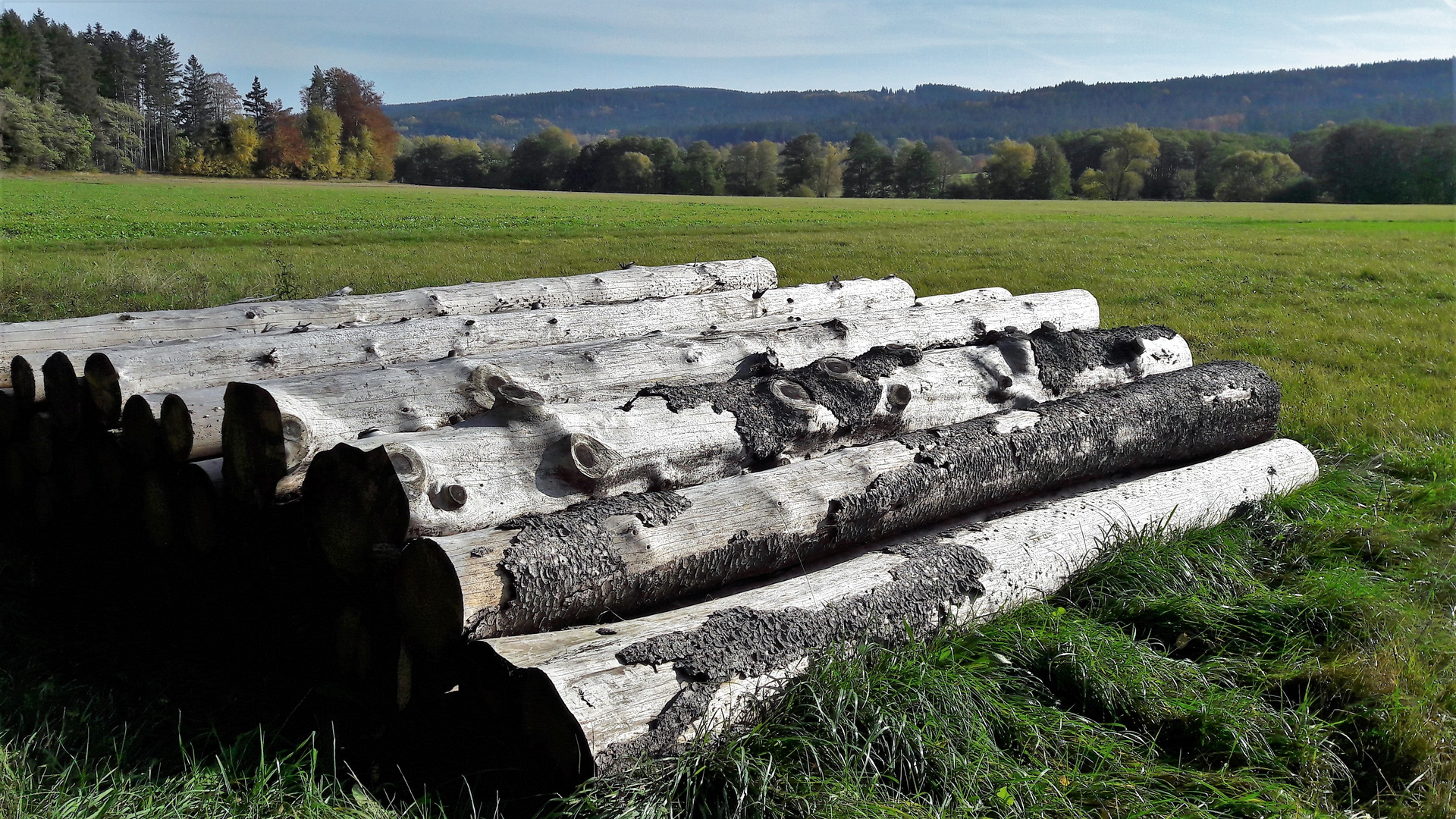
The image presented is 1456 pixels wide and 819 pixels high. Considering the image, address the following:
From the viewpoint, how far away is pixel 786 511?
347cm

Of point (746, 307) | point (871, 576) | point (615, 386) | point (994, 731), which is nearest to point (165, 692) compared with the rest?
point (615, 386)

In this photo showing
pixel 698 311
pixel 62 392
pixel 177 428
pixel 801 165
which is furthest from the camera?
pixel 801 165

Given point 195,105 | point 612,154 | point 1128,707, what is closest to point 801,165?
point 612,154

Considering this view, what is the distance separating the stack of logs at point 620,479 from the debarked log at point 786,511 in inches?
0.5

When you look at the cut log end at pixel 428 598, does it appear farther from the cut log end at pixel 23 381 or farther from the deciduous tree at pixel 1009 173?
the deciduous tree at pixel 1009 173

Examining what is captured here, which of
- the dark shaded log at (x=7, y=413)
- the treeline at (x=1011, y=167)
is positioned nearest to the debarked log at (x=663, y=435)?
the dark shaded log at (x=7, y=413)

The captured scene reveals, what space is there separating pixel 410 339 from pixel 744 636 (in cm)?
357

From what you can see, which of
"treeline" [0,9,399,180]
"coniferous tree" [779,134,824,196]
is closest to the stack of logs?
"treeline" [0,9,399,180]

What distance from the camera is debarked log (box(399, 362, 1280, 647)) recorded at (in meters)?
2.78

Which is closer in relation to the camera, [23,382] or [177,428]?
[177,428]

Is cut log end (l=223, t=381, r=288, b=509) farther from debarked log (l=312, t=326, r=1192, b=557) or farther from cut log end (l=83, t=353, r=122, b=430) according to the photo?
cut log end (l=83, t=353, r=122, b=430)

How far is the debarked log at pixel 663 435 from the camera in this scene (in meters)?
3.02

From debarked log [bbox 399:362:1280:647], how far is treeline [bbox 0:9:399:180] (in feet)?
189

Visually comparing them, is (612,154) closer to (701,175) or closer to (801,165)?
(701,175)
